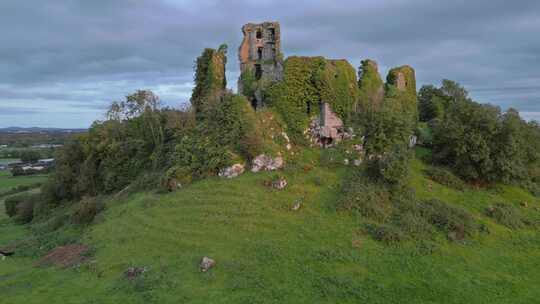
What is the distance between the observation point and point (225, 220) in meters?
26.0

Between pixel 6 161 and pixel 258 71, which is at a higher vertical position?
pixel 258 71

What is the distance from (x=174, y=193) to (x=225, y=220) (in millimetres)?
7282

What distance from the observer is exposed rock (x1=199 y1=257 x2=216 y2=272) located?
2122 centimetres

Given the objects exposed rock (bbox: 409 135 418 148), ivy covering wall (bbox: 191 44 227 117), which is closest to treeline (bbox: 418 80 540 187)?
exposed rock (bbox: 409 135 418 148)

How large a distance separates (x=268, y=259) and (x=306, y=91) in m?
20.2

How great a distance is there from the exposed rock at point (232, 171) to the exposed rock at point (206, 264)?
10.9m

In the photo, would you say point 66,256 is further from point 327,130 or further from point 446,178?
point 446,178

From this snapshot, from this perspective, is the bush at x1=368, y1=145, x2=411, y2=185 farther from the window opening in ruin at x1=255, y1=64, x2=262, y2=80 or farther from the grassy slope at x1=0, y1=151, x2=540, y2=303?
the window opening in ruin at x1=255, y1=64, x2=262, y2=80

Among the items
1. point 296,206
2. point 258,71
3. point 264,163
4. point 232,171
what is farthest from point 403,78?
point 296,206

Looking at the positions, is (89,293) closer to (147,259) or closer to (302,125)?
(147,259)

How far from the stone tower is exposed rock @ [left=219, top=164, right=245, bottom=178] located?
10.7 metres

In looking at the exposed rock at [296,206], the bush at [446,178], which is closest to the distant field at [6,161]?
the exposed rock at [296,206]

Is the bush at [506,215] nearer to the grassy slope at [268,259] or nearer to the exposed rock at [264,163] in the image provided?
the grassy slope at [268,259]

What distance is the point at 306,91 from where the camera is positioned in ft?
120
